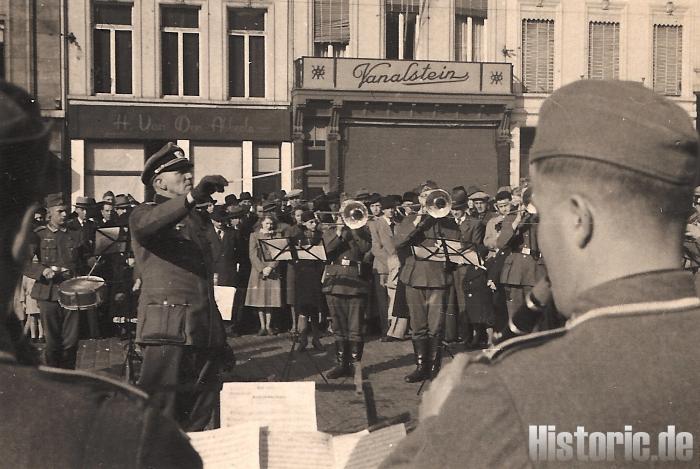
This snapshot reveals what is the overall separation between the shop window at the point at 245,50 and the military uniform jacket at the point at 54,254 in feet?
36.3

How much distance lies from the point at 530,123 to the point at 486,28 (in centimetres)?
238

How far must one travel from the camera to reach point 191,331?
191 inches

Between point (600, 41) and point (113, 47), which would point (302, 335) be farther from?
point (600, 41)

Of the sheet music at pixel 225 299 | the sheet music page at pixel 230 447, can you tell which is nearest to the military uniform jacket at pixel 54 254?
the sheet music at pixel 225 299

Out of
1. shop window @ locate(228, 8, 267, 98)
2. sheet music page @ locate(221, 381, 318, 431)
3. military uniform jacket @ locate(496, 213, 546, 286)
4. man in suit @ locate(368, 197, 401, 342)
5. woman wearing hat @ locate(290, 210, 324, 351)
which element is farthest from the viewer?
shop window @ locate(228, 8, 267, 98)

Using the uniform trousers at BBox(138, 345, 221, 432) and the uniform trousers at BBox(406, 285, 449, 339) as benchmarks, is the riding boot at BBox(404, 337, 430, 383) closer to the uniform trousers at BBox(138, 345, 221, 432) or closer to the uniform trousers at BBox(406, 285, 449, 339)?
the uniform trousers at BBox(406, 285, 449, 339)

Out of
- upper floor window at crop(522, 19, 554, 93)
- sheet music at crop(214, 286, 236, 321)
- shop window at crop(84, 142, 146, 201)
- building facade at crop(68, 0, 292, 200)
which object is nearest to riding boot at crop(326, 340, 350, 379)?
sheet music at crop(214, 286, 236, 321)

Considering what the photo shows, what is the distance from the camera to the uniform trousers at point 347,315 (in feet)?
30.3

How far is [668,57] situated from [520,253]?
12436 mm

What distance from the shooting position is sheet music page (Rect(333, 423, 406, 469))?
1981 millimetres

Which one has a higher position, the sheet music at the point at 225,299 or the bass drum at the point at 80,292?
the sheet music at the point at 225,299

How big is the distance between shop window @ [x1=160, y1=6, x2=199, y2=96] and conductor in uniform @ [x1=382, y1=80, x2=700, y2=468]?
770 inches

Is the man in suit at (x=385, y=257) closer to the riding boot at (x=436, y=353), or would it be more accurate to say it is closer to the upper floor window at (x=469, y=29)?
the riding boot at (x=436, y=353)

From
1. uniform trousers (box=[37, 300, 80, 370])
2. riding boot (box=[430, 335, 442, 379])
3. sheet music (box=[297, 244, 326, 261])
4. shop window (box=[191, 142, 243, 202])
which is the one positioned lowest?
riding boot (box=[430, 335, 442, 379])
